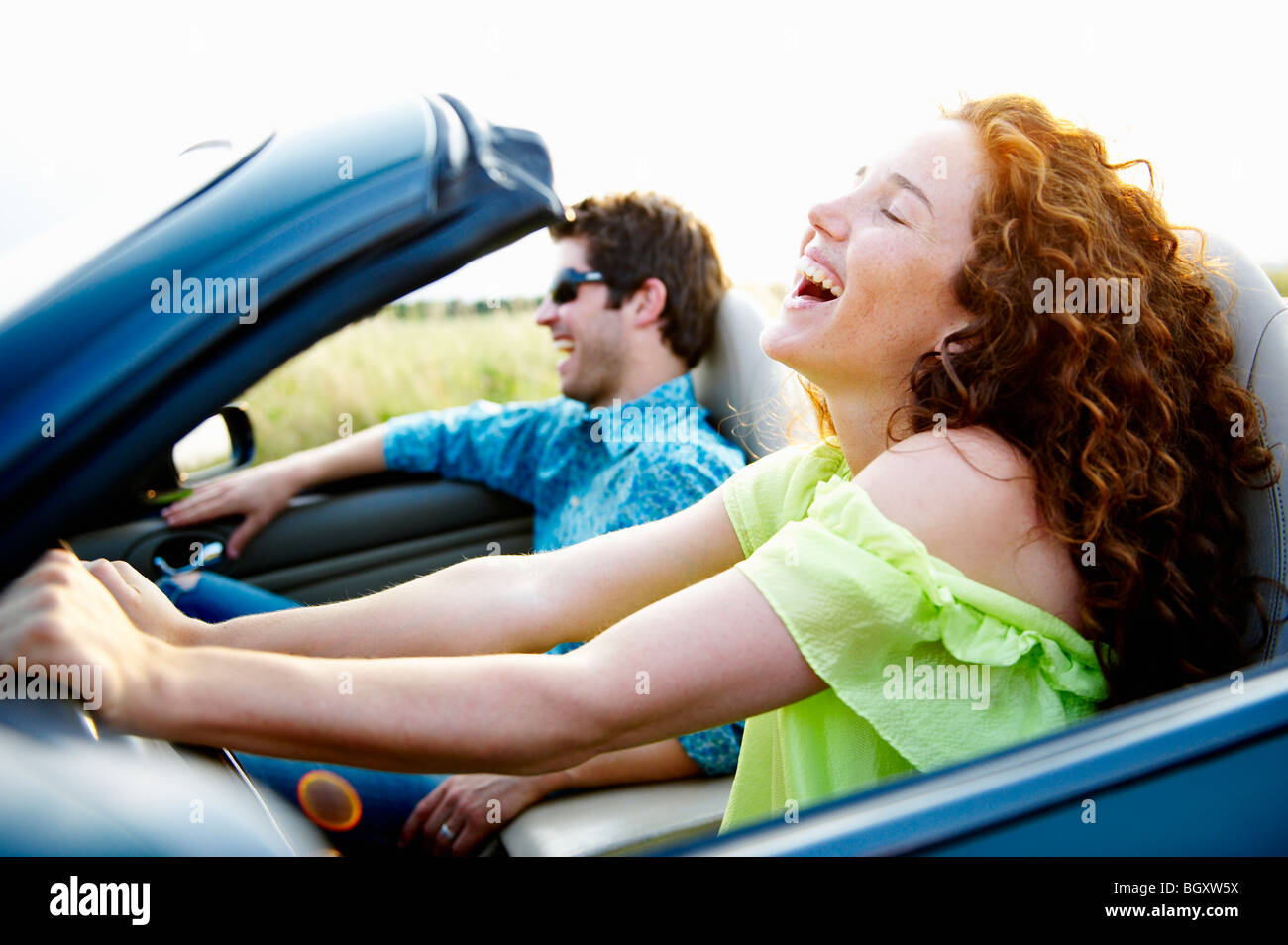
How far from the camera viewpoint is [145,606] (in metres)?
1.22

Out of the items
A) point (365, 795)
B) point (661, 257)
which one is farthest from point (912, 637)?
point (661, 257)

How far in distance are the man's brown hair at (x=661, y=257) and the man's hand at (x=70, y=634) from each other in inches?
87.5

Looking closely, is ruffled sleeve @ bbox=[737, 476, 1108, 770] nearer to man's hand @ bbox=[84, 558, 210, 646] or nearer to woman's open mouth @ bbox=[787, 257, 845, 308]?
woman's open mouth @ bbox=[787, 257, 845, 308]

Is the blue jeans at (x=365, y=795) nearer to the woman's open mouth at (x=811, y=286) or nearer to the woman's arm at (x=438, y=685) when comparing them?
the woman's arm at (x=438, y=685)

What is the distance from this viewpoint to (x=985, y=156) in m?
1.43

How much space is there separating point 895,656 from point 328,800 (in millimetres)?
1256

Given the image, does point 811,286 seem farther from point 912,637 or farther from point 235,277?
point 235,277

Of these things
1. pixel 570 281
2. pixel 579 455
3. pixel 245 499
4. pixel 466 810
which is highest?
pixel 570 281

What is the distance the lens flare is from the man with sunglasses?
1.94ft

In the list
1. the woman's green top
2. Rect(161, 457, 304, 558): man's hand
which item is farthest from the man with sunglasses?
the woman's green top

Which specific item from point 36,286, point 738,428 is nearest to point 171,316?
point 36,286

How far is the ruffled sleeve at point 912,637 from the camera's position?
1.07 meters

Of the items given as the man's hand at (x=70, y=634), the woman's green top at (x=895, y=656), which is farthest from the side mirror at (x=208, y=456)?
the woman's green top at (x=895, y=656)
